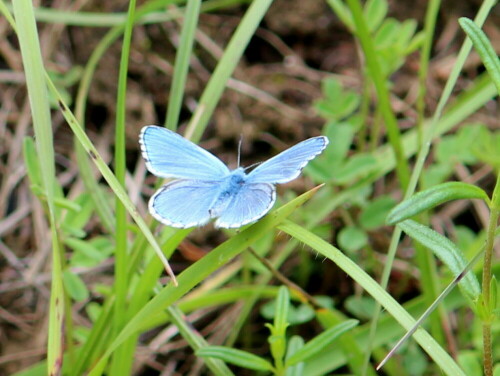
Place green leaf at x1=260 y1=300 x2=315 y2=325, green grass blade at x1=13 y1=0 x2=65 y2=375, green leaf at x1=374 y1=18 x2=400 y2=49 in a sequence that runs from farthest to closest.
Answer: green leaf at x1=374 y1=18 x2=400 y2=49 < green leaf at x1=260 y1=300 x2=315 y2=325 < green grass blade at x1=13 y1=0 x2=65 y2=375

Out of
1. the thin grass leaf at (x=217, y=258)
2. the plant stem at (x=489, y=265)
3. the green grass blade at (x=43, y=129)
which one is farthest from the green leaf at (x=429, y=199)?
the green grass blade at (x=43, y=129)

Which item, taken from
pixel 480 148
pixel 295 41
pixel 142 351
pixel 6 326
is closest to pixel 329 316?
pixel 142 351

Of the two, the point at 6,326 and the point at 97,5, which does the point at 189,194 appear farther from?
the point at 97,5

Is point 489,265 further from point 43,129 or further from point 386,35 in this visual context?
point 386,35

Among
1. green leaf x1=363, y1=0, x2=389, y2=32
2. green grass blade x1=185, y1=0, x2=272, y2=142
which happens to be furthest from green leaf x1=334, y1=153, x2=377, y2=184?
green grass blade x1=185, y1=0, x2=272, y2=142

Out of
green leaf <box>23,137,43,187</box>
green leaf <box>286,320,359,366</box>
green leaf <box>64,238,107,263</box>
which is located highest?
green leaf <box>23,137,43,187</box>

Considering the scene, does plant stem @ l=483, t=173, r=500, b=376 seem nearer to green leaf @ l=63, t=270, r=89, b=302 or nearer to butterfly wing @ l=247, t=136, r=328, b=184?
butterfly wing @ l=247, t=136, r=328, b=184

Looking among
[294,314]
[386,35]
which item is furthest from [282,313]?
[386,35]
